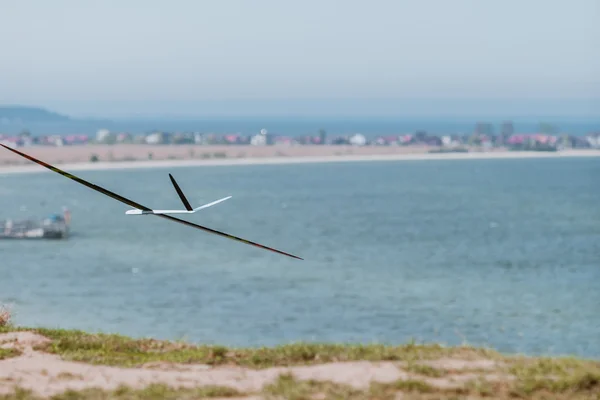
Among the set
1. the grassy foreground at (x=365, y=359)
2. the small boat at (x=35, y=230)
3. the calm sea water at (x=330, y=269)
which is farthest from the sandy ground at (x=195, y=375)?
the small boat at (x=35, y=230)

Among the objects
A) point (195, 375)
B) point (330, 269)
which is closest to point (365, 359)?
point (195, 375)

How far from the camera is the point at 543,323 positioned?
141ft

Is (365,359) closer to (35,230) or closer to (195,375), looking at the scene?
(195,375)

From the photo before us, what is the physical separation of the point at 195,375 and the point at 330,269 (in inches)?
1990

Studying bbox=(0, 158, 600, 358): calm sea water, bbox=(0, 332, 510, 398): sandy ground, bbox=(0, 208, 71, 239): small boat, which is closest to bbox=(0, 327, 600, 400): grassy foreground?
bbox=(0, 332, 510, 398): sandy ground

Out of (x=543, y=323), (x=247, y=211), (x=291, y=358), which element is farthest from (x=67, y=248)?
(x=291, y=358)

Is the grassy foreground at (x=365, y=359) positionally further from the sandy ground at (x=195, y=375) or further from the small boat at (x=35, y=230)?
the small boat at (x=35, y=230)

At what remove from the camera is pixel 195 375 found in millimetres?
11359

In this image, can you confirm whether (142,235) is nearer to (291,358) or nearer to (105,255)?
(105,255)

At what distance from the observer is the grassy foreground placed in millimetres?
10258

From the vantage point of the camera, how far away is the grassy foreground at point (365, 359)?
33.7 feet

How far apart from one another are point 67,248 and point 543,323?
1649 inches

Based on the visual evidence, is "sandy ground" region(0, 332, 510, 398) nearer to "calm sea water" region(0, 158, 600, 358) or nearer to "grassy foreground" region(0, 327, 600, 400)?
"grassy foreground" region(0, 327, 600, 400)

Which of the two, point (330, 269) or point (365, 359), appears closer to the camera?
point (365, 359)
